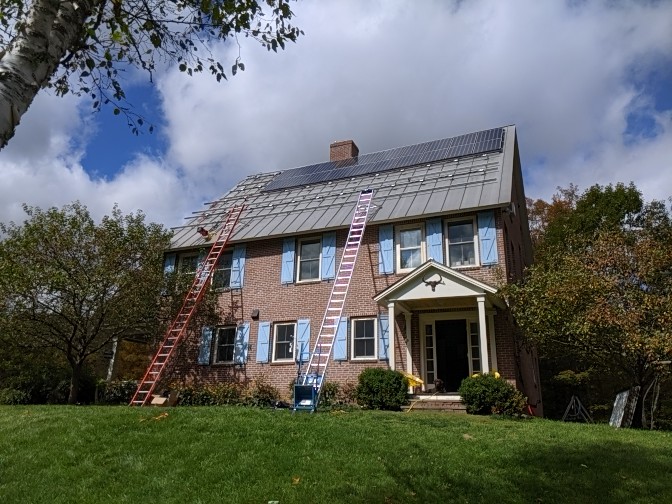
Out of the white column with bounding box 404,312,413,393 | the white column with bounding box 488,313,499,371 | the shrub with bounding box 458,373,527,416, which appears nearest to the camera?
the shrub with bounding box 458,373,527,416

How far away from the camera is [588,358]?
1373cm

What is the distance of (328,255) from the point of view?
17109 mm

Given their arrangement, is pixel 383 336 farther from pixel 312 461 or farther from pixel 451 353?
pixel 312 461

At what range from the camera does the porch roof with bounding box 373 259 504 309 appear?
13.7 m

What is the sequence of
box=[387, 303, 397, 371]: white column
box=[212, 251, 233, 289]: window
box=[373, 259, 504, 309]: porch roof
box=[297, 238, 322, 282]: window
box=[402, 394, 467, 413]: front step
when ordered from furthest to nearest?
box=[212, 251, 233, 289]: window → box=[297, 238, 322, 282]: window → box=[387, 303, 397, 371]: white column → box=[373, 259, 504, 309]: porch roof → box=[402, 394, 467, 413]: front step

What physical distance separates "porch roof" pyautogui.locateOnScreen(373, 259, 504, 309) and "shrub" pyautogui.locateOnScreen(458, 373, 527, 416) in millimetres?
2104

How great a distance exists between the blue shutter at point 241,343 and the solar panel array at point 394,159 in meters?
6.52

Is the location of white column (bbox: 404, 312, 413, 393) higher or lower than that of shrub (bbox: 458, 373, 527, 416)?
higher

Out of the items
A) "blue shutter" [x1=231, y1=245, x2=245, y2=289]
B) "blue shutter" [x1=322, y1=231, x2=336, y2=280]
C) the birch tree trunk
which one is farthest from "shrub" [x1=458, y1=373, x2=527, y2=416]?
the birch tree trunk

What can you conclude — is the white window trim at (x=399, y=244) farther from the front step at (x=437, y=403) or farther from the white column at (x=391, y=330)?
the front step at (x=437, y=403)

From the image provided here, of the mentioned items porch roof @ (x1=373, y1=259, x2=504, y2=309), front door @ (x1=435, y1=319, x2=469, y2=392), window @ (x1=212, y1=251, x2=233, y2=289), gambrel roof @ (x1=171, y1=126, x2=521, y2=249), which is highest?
gambrel roof @ (x1=171, y1=126, x2=521, y2=249)

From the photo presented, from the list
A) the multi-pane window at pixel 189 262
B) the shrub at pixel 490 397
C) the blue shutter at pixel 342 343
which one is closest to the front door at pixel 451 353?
the shrub at pixel 490 397

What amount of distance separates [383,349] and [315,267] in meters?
3.68

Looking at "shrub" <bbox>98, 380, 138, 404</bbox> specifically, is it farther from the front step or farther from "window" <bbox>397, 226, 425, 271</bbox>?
"window" <bbox>397, 226, 425, 271</bbox>
